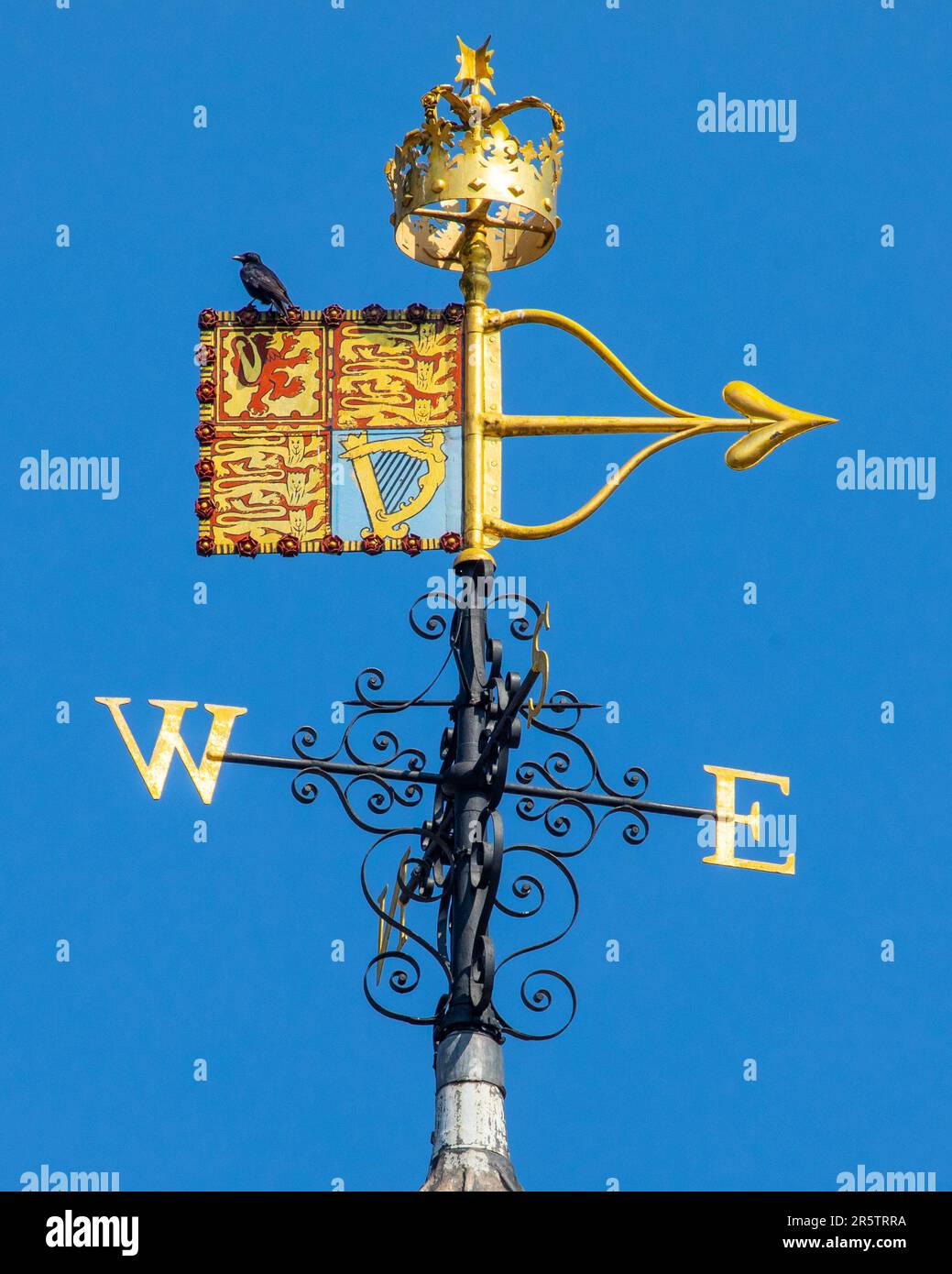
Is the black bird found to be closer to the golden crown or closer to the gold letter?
the golden crown

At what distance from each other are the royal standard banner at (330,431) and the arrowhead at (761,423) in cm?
115

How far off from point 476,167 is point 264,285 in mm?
1205

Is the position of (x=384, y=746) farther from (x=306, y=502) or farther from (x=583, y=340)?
(x=583, y=340)

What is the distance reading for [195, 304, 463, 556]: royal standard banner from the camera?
35.3ft

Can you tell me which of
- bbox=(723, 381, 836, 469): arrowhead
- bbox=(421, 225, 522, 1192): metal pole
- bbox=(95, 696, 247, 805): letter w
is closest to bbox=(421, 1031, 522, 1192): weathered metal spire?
bbox=(421, 225, 522, 1192): metal pole

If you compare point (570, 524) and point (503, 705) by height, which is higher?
point (570, 524)

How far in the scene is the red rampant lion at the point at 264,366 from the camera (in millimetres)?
10969

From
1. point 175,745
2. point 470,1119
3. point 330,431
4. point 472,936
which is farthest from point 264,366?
point 470,1119

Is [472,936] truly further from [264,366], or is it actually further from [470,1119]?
[264,366]

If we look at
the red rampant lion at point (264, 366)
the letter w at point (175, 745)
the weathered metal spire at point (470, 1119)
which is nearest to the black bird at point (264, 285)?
the red rampant lion at point (264, 366)

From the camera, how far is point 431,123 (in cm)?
1084

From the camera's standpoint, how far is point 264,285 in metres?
11.5
